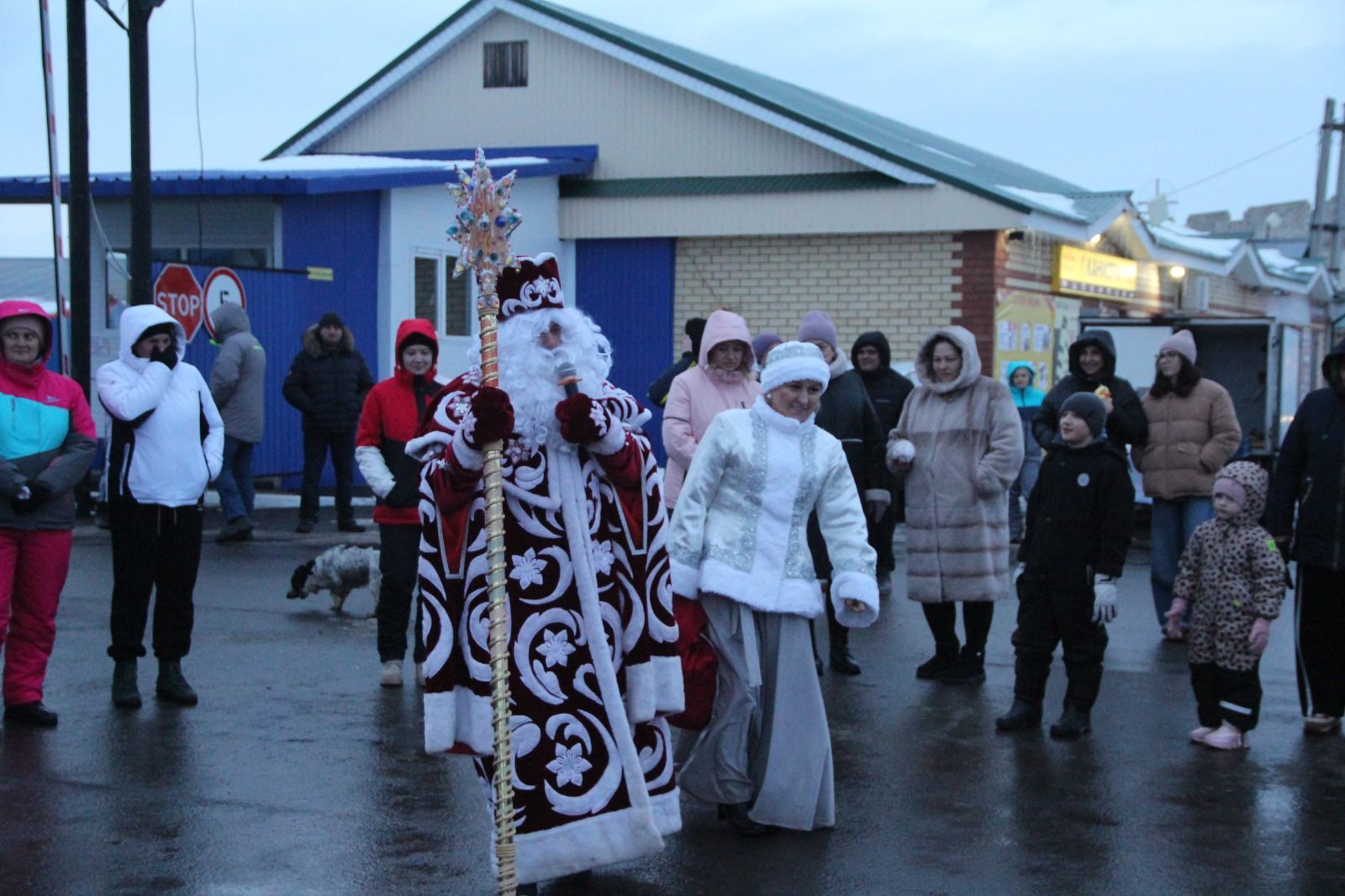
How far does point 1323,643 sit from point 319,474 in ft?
30.5

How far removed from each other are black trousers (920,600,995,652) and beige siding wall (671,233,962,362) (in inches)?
413

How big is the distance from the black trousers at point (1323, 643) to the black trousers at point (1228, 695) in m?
0.45

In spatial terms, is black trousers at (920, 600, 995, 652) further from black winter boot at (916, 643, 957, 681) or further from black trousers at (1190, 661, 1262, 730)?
black trousers at (1190, 661, 1262, 730)

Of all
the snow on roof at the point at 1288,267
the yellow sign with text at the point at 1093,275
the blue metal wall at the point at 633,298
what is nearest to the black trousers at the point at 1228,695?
the blue metal wall at the point at 633,298

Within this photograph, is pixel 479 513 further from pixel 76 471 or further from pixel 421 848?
pixel 76 471

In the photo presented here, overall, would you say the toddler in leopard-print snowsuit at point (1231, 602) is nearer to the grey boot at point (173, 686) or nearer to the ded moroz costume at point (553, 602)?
the ded moroz costume at point (553, 602)

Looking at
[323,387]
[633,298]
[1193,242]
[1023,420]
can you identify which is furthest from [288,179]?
[1193,242]

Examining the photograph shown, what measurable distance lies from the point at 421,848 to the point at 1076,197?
18734mm

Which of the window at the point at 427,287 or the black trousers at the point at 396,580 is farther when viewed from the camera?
the window at the point at 427,287

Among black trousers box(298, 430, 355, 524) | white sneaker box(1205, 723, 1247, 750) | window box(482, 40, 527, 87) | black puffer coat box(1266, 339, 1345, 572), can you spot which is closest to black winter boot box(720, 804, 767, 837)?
white sneaker box(1205, 723, 1247, 750)

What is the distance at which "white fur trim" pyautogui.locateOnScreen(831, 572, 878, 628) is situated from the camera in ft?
18.1

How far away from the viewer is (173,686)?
7410 millimetres

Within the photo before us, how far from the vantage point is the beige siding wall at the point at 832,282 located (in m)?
18.7

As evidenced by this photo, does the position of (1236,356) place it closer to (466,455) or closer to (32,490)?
(32,490)
